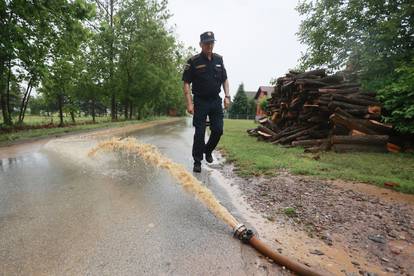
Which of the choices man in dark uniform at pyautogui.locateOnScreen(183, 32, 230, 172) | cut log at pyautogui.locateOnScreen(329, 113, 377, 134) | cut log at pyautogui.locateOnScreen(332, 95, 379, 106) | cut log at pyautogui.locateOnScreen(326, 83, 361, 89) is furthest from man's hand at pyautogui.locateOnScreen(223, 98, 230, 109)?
cut log at pyautogui.locateOnScreen(326, 83, 361, 89)

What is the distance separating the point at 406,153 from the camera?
739cm

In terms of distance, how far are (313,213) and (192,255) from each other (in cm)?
165

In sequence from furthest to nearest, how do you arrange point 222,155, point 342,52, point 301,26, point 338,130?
1. point 301,26
2. point 342,52
3. point 338,130
4. point 222,155

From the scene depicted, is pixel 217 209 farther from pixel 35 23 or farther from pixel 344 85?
pixel 35 23

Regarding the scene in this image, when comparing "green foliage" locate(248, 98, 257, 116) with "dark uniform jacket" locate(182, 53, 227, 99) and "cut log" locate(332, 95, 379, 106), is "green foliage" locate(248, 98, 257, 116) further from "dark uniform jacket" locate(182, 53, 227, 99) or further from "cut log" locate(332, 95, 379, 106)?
"dark uniform jacket" locate(182, 53, 227, 99)

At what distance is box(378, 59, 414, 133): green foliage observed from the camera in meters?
7.01

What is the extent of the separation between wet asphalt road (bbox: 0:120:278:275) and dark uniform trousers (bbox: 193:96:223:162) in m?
0.84

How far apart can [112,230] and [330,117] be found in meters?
7.32

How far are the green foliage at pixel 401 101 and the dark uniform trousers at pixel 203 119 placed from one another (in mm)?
5647

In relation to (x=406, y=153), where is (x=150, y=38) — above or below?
above

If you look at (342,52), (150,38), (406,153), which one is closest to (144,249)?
(406,153)

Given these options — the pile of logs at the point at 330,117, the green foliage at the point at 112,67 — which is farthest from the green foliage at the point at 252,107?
the pile of logs at the point at 330,117

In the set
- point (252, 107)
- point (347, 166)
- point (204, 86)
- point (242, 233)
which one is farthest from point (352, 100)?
point (252, 107)

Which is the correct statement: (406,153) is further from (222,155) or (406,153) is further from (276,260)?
(276,260)
